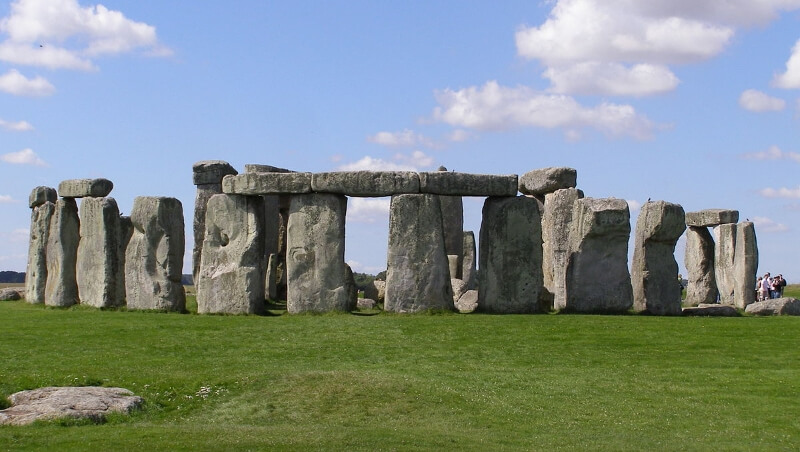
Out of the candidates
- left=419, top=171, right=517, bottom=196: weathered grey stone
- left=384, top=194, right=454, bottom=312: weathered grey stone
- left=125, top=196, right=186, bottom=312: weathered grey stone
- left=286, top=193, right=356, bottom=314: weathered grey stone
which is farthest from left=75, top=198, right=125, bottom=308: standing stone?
left=419, top=171, right=517, bottom=196: weathered grey stone

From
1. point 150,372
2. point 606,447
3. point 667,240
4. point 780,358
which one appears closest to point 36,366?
point 150,372

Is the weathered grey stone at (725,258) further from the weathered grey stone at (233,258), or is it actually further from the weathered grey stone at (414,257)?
the weathered grey stone at (233,258)

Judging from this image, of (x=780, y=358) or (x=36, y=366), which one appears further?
(x=780, y=358)

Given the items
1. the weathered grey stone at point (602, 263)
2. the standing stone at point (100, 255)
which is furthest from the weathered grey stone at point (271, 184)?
the weathered grey stone at point (602, 263)

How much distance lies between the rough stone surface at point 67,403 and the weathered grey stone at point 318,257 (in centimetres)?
934

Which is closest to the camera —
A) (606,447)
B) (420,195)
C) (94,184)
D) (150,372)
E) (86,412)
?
(606,447)

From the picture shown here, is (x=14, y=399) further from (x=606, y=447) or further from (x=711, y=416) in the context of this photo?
(x=711, y=416)

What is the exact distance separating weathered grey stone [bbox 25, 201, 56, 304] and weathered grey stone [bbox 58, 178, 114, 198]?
1.72 m

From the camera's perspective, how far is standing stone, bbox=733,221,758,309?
1203 inches

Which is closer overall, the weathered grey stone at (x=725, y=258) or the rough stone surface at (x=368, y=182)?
the rough stone surface at (x=368, y=182)

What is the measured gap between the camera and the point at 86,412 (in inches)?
552

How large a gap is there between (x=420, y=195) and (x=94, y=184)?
852 centimetres

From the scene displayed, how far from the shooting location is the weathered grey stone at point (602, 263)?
81.4ft

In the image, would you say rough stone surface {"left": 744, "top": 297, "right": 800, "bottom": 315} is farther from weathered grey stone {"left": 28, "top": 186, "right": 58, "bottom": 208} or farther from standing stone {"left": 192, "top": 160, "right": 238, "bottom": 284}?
weathered grey stone {"left": 28, "top": 186, "right": 58, "bottom": 208}
